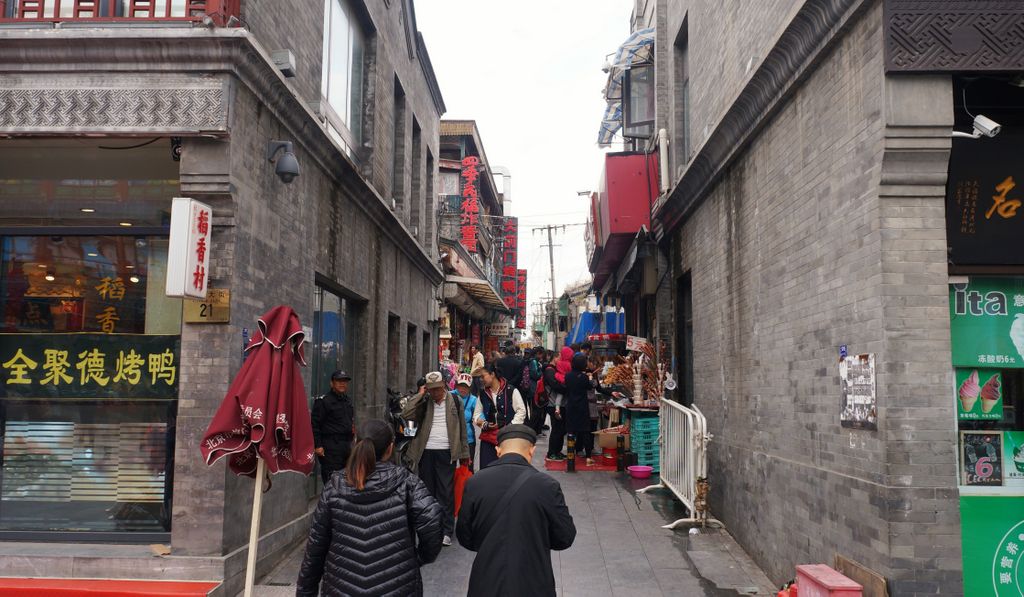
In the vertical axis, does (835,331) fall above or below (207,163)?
below

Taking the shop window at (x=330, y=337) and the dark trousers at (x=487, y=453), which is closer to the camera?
the dark trousers at (x=487, y=453)

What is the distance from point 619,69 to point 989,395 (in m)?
13.0

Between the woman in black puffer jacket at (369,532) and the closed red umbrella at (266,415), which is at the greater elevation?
the closed red umbrella at (266,415)

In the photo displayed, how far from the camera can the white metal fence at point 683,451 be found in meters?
8.60

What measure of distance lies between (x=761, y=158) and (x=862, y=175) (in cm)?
245

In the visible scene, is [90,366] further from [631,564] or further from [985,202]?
[985,202]

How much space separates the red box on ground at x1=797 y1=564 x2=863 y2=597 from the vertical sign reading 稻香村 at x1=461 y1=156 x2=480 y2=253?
2441cm

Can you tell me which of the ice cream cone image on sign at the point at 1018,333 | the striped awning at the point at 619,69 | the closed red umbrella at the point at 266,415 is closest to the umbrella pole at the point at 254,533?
the closed red umbrella at the point at 266,415

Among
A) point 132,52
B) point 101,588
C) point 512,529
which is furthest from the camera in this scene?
point 132,52

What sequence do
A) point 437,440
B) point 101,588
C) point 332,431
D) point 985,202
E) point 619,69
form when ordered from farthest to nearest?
point 619,69 < point 332,431 < point 437,440 < point 101,588 < point 985,202

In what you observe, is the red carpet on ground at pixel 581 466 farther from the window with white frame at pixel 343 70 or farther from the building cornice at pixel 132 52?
the building cornice at pixel 132 52

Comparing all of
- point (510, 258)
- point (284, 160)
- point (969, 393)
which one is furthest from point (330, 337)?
point (510, 258)

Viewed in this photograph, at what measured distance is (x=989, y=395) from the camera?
5164 mm

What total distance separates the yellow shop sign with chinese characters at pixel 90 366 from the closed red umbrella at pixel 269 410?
1901 millimetres
